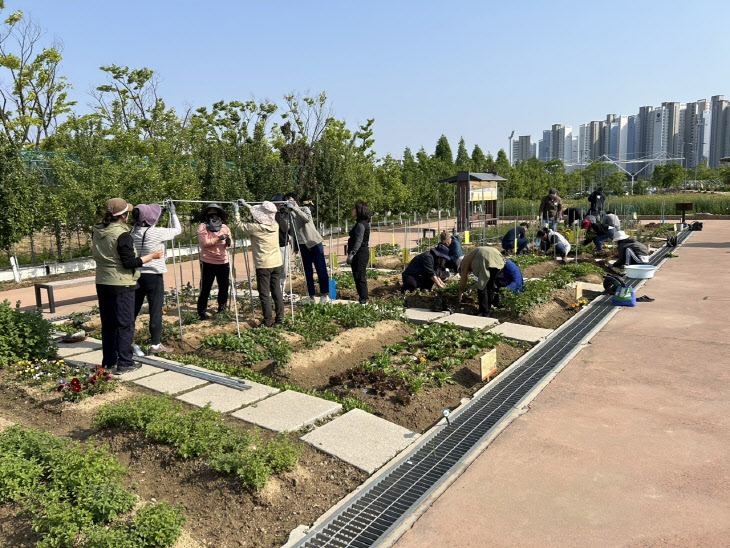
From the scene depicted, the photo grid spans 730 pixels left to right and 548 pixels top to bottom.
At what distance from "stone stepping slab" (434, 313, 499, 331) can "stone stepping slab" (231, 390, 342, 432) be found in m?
3.03

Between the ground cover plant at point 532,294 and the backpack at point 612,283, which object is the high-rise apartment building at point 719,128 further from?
the ground cover plant at point 532,294

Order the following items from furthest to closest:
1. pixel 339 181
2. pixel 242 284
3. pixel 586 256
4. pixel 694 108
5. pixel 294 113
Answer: pixel 694 108
pixel 294 113
pixel 339 181
pixel 586 256
pixel 242 284

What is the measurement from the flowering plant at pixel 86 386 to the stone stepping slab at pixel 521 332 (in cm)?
448

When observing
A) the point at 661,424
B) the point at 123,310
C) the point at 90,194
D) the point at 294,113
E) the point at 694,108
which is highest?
the point at 694,108

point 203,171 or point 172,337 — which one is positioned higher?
point 203,171

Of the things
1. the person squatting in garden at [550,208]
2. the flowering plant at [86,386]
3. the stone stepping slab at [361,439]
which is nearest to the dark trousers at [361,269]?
the stone stepping slab at [361,439]

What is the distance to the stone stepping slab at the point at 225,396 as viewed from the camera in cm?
459

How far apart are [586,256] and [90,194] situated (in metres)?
12.7

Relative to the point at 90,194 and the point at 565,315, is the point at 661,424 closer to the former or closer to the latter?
the point at 565,315

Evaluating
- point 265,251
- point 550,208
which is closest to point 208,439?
point 265,251

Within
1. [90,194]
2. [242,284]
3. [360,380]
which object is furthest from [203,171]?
[360,380]

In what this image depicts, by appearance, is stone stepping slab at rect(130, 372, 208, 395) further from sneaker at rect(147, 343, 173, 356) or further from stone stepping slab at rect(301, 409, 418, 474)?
stone stepping slab at rect(301, 409, 418, 474)

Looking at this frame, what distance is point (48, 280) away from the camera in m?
13.5

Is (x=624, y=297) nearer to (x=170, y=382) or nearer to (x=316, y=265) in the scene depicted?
(x=316, y=265)
